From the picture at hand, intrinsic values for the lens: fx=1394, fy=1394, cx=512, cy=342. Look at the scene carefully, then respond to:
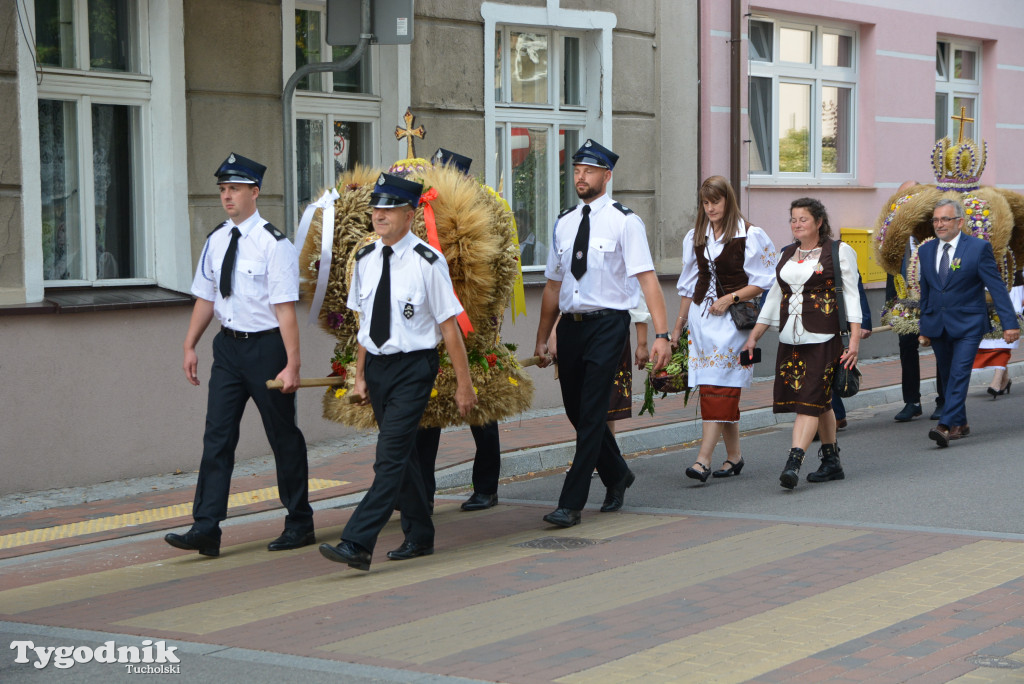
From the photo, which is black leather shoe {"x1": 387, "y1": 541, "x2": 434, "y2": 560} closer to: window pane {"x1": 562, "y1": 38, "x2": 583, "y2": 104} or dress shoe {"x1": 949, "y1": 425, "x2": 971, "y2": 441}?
dress shoe {"x1": 949, "y1": 425, "x2": 971, "y2": 441}

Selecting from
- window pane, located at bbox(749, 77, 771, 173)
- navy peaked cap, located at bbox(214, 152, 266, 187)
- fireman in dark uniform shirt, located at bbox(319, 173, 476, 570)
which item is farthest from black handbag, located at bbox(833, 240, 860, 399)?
window pane, located at bbox(749, 77, 771, 173)

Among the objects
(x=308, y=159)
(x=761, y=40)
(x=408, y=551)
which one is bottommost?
(x=408, y=551)

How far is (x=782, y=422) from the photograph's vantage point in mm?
12414

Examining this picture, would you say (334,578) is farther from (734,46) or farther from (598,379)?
(734,46)

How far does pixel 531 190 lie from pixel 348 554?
24.9 feet

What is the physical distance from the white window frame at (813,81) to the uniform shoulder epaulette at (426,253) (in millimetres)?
9099

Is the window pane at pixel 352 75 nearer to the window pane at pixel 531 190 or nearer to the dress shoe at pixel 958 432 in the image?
the window pane at pixel 531 190

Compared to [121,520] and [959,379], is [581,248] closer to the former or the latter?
[121,520]

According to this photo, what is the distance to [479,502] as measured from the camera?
28.5 ft

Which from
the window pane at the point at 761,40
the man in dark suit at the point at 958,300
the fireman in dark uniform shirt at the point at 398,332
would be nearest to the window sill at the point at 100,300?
the fireman in dark uniform shirt at the point at 398,332

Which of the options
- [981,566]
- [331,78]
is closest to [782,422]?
[331,78]

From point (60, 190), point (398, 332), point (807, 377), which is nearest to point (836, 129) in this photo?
point (807, 377)

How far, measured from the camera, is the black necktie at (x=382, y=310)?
684 cm

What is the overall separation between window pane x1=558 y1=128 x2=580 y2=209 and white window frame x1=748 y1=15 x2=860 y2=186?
2415 mm
